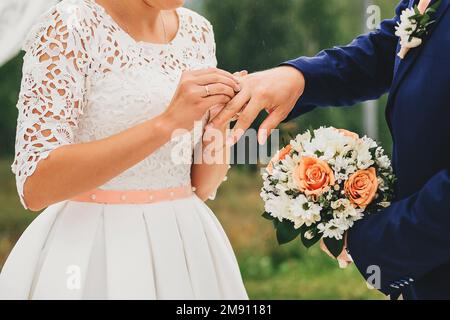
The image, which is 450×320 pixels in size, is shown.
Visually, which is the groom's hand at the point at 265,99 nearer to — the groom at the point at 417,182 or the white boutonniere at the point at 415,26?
the groom at the point at 417,182

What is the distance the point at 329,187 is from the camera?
1431mm

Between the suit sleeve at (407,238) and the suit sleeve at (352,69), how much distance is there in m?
0.41

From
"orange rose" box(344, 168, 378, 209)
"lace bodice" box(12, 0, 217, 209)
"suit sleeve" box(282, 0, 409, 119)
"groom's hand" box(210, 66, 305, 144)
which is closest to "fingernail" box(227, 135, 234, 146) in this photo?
"groom's hand" box(210, 66, 305, 144)

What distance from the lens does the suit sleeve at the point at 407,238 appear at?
4.17 feet

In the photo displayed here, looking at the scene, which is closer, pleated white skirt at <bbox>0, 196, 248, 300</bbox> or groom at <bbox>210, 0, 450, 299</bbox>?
groom at <bbox>210, 0, 450, 299</bbox>

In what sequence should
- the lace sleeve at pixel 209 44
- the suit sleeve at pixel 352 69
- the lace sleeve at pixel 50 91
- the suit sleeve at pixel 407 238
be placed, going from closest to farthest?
the suit sleeve at pixel 407 238
the lace sleeve at pixel 50 91
the suit sleeve at pixel 352 69
the lace sleeve at pixel 209 44

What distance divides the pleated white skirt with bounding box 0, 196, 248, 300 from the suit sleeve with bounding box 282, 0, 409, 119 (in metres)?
0.43

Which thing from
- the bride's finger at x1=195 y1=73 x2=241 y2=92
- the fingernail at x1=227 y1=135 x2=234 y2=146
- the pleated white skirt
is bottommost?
the pleated white skirt

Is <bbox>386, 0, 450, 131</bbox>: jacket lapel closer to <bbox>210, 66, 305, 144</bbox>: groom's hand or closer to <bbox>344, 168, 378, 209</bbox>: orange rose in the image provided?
<bbox>344, 168, 378, 209</bbox>: orange rose

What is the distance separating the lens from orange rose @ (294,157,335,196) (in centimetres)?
143

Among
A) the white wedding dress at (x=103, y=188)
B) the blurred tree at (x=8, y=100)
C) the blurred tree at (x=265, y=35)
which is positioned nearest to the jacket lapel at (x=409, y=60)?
the white wedding dress at (x=103, y=188)

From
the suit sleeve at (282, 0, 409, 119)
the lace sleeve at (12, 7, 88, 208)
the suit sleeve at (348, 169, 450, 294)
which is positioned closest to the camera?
the suit sleeve at (348, 169, 450, 294)

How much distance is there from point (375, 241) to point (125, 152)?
552 millimetres
